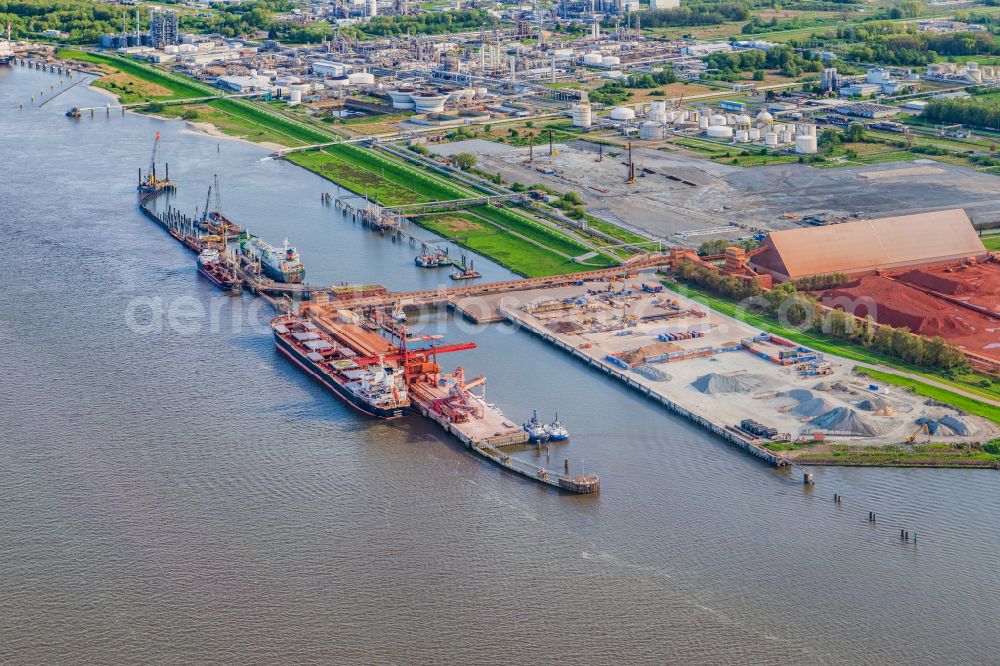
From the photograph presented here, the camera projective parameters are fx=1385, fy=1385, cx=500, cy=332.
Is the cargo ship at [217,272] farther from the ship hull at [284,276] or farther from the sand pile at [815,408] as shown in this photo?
the sand pile at [815,408]

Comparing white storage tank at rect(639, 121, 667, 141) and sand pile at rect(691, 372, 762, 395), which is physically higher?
white storage tank at rect(639, 121, 667, 141)

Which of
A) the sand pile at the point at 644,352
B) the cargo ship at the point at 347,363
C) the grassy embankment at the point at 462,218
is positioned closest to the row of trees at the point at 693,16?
the grassy embankment at the point at 462,218

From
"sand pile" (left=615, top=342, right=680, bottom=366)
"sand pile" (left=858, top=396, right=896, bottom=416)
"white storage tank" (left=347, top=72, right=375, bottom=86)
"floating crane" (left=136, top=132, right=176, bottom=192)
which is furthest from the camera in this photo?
"white storage tank" (left=347, top=72, right=375, bottom=86)

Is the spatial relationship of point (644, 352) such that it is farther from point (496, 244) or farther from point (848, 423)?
point (496, 244)

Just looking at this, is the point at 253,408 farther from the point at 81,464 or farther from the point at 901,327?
the point at 901,327

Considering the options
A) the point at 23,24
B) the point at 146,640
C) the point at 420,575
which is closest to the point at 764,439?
the point at 420,575

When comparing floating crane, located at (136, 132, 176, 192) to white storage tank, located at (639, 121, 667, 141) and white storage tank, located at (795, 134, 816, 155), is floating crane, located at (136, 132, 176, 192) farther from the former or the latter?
white storage tank, located at (795, 134, 816, 155)

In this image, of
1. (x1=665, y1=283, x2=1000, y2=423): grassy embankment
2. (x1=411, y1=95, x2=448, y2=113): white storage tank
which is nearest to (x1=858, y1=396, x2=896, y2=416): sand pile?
(x1=665, y1=283, x2=1000, y2=423): grassy embankment
